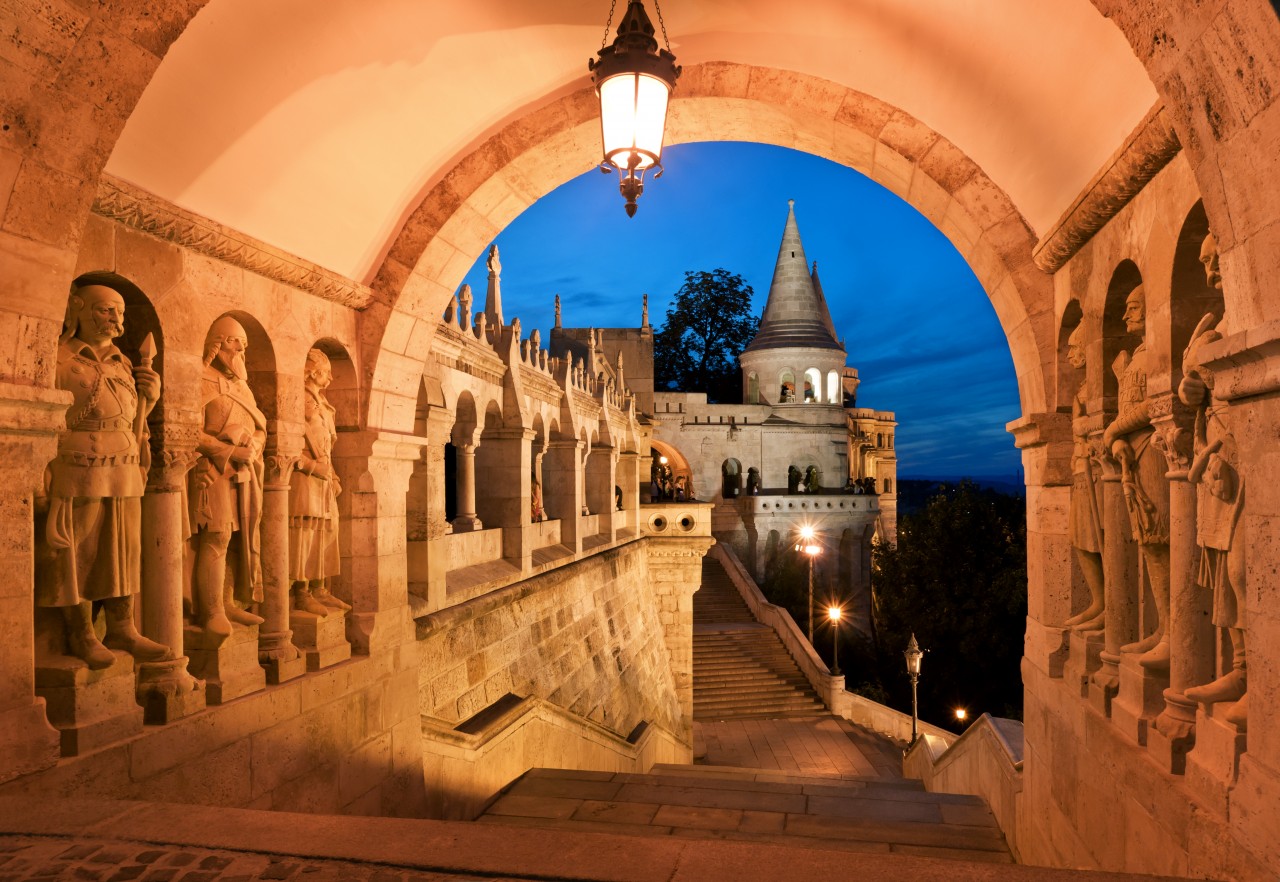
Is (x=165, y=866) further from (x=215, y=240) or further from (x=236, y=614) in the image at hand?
(x=215, y=240)

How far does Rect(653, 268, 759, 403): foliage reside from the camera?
45.5m

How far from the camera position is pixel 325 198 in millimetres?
4758

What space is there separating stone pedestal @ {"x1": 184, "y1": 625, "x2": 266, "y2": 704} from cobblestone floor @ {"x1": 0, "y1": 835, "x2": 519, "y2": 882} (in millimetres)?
1632

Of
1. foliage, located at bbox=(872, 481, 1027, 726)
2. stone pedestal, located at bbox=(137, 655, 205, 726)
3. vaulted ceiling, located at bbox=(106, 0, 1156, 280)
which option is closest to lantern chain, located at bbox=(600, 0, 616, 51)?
vaulted ceiling, located at bbox=(106, 0, 1156, 280)

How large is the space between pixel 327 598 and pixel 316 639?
392 millimetres

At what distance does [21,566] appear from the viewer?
9.57ft

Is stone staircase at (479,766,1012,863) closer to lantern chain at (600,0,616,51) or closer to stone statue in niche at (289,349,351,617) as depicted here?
stone statue in niche at (289,349,351,617)

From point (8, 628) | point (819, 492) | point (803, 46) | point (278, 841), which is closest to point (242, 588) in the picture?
point (8, 628)

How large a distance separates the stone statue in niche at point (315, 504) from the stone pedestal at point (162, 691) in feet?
3.74

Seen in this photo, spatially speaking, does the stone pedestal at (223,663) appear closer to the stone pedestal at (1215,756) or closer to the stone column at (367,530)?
the stone column at (367,530)

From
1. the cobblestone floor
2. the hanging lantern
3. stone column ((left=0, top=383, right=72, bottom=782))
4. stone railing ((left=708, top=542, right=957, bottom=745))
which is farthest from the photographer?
stone railing ((left=708, top=542, right=957, bottom=745))

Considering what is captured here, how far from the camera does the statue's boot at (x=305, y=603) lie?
4.98 meters

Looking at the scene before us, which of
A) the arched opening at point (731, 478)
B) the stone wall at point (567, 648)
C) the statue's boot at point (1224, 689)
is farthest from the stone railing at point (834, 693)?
the statue's boot at point (1224, 689)

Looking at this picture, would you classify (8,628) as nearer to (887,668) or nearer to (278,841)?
(278,841)
